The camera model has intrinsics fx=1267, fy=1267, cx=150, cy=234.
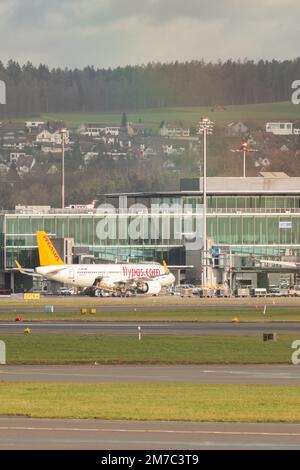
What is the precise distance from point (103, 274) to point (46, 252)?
9373 millimetres

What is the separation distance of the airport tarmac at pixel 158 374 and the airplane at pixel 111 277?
93.5 metres

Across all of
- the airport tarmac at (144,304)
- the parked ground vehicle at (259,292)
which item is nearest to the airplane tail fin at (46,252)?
the airport tarmac at (144,304)

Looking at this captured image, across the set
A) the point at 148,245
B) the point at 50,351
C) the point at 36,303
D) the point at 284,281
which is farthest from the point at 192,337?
the point at 148,245

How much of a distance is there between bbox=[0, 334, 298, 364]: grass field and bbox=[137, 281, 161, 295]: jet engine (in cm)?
7715

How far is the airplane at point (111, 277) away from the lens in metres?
152

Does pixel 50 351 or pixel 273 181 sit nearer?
pixel 50 351

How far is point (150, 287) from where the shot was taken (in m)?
152

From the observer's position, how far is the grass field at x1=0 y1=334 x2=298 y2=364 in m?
61.8

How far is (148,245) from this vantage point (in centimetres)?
18162

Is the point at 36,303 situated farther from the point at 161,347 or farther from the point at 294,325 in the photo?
the point at 161,347

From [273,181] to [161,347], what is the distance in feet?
434

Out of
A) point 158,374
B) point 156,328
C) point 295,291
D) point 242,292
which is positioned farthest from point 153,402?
point 295,291

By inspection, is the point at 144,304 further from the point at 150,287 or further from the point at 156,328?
the point at 156,328

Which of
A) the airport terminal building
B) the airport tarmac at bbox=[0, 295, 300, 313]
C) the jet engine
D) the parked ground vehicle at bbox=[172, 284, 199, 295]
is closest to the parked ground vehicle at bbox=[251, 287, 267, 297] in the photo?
the parked ground vehicle at bbox=[172, 284, 199, 295]
